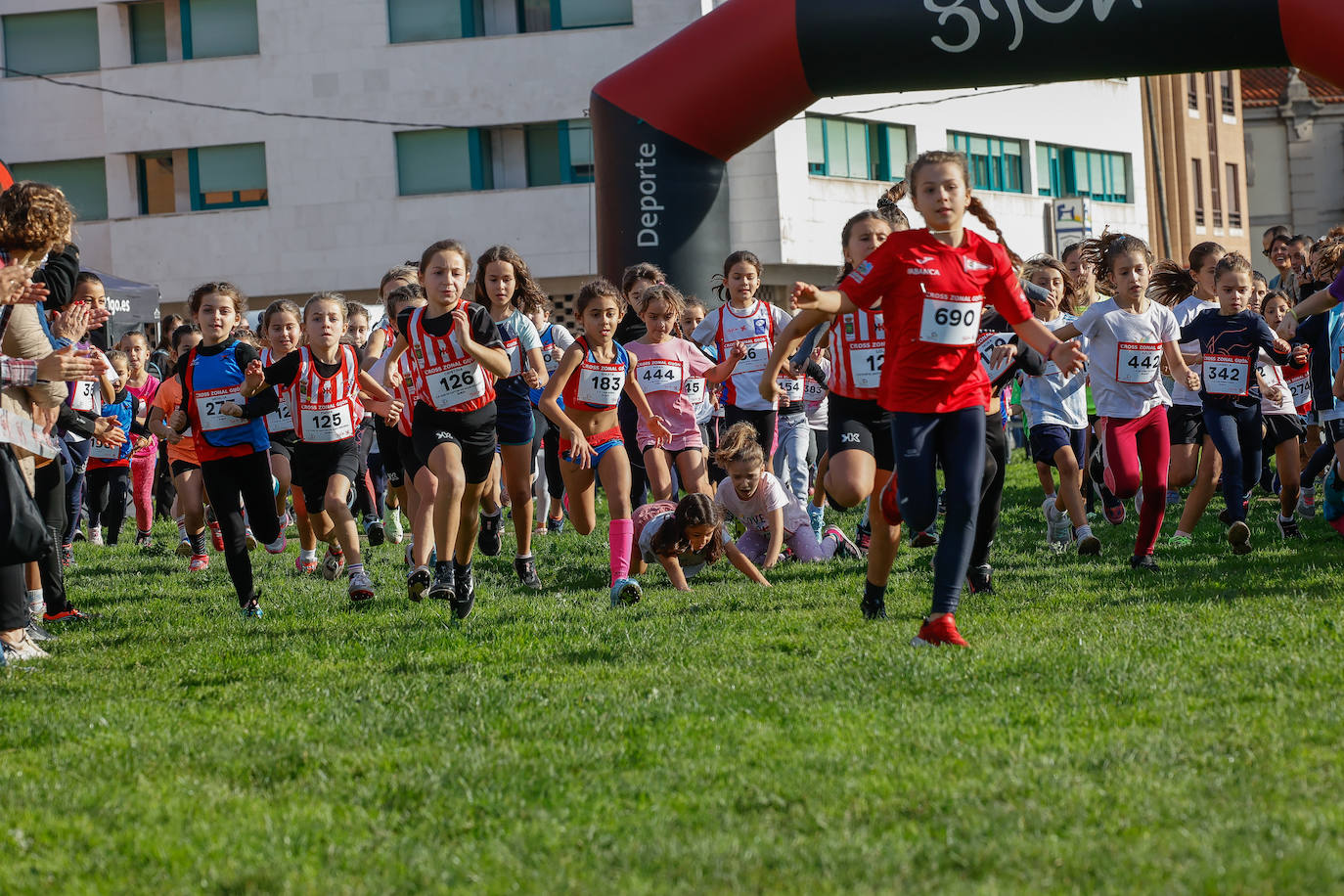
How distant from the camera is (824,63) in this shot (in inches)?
640

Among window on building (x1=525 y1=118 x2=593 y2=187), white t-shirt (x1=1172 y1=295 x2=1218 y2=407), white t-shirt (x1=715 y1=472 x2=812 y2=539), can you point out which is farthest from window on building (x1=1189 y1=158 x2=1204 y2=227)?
white t-shirt (x1=715 y1=472 x2=812 y2=539)

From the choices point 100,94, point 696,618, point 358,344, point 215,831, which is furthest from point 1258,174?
point 215,831

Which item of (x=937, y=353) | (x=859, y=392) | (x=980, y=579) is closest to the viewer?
(x=937, y=353)

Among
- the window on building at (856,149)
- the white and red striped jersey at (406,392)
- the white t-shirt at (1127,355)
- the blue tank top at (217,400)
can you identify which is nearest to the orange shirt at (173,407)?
the blue tank top at (217,400)

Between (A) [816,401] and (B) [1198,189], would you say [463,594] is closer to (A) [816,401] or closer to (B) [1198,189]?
(A) [816,401]

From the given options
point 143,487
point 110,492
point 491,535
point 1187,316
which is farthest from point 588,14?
point 491,535

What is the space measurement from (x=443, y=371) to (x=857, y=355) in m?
2.26

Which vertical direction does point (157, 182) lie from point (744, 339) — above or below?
above

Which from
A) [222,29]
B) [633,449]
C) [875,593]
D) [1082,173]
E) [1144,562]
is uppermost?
[222,29]

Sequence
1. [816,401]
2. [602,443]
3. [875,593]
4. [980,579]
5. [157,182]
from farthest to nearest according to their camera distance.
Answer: [157,182]
[816,401]
[602,443]
[980,579]
[875,593]

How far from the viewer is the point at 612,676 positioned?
20.2 feet

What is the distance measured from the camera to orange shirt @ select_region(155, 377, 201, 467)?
10836 millimetres

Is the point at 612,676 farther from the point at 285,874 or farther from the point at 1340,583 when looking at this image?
the point at 1340,583

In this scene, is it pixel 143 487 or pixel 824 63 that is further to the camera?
pixel 824 63
